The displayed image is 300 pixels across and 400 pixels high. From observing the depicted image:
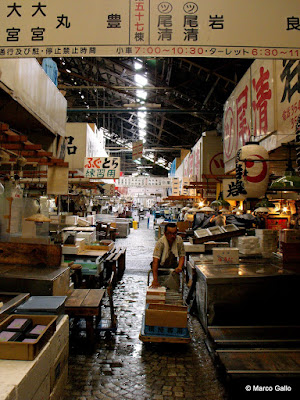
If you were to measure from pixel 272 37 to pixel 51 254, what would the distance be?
14.4 ft

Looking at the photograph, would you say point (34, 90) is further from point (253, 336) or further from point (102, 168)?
point (253, 336)

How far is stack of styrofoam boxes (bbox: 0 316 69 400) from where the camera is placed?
2041 millimetres

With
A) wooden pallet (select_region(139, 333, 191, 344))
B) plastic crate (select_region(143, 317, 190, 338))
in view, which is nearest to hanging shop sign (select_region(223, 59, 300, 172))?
plastic crate (select_region(143, 317, 190, 338))

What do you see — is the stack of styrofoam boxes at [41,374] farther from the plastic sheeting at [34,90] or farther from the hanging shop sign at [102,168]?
the hanging shop sign at [102,168]

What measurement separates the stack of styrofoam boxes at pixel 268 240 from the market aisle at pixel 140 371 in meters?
2.58

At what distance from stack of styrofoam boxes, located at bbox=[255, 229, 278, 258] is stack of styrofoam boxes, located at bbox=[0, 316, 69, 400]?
5.06 m

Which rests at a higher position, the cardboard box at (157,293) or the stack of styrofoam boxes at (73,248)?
the stack of styrofoam boxes at (73,248)

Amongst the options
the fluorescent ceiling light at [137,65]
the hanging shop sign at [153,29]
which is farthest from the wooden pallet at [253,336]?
the fluorescent ceiling light at [137,65]

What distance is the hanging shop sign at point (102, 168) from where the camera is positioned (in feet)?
35.2

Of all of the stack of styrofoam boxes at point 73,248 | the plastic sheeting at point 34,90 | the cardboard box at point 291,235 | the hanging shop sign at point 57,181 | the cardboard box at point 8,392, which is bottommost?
the cardboard box at point 8,392

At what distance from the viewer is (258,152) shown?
525cm

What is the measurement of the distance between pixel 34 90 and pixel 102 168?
17.2 ft

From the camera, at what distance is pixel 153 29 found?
105 inches

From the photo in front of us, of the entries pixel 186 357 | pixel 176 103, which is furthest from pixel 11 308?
pixel 176 103
